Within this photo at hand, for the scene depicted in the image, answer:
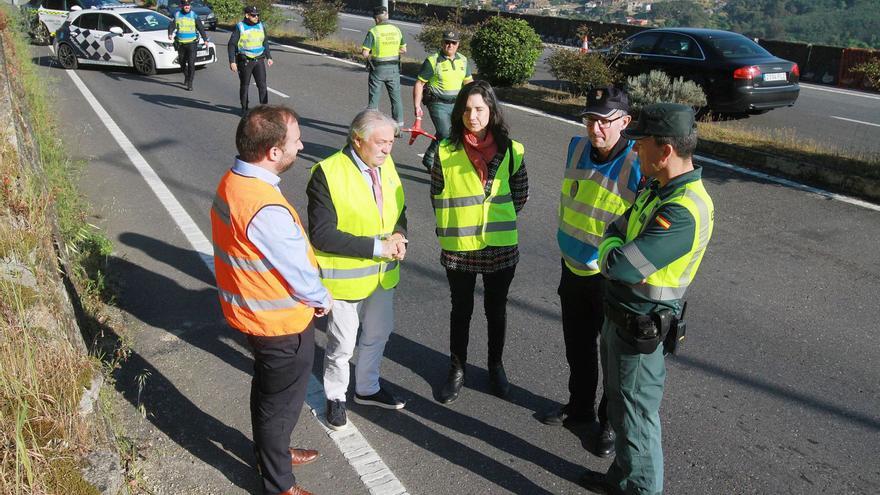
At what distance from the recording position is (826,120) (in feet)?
44.8

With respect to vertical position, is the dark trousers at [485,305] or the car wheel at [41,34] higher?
the car wheel at [41,34]

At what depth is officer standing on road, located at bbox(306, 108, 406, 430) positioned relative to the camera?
3.57 meters

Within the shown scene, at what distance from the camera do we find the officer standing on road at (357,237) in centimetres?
357

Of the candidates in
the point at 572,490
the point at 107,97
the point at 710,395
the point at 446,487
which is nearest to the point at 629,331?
the point at 572,490

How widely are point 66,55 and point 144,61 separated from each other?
217 centimetres

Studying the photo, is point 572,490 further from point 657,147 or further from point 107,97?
point 107,97

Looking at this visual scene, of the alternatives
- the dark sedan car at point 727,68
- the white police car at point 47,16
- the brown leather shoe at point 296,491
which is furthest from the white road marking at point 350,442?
the white police car at point 47,16

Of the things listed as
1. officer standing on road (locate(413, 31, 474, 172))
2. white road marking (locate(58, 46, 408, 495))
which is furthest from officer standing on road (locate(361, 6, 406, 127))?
white road marking (locate(58, 46, 408, 495))

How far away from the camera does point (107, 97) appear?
45.9 feet

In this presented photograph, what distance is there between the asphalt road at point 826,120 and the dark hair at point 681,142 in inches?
316

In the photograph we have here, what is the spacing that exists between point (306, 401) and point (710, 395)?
2.38 meters

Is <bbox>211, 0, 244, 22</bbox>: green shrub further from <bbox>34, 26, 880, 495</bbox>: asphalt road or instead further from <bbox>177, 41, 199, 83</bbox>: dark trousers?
<bbox>34, 26, 880, 495</bbox>: asphalt road

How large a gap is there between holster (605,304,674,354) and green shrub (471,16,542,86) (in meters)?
11.8

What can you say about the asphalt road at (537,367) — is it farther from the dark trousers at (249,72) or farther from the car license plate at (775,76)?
the car license plate at (775,76)
